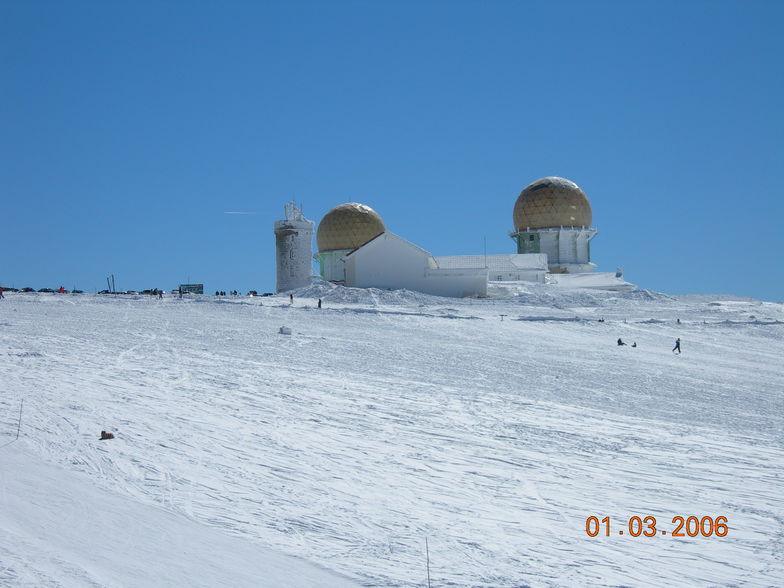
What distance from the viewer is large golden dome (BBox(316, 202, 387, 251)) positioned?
164 feet

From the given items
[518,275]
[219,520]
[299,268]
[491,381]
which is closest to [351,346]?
[491,381]

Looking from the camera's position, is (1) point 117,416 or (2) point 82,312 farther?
(2) point 82,312

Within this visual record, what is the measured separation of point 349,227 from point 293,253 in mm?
6186

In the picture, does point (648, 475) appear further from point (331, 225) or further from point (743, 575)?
point (331, 225)

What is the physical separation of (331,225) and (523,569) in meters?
46.3

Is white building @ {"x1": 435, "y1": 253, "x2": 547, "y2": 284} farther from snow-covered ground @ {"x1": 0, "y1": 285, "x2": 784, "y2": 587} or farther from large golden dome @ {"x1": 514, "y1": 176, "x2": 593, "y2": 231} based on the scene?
snow-covered ground @ {"x1": 0, "y1": 285, "x2": 784, "y2": 587}

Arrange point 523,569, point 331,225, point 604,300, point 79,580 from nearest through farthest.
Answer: point 79,580 → point 523,569 → point 604,300 → point 331,225

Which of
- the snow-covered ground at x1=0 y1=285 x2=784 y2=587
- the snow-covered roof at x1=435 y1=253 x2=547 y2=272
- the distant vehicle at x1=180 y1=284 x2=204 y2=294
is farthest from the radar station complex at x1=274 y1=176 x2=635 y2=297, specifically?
the snow-covered ground at x1=0 y1=285 x2=784 y2=587

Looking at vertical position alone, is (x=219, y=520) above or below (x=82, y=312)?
below

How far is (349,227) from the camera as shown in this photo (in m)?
50.2

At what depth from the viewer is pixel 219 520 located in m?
5.98

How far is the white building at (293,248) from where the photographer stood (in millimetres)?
45062

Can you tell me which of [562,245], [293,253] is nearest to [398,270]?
[293,253]

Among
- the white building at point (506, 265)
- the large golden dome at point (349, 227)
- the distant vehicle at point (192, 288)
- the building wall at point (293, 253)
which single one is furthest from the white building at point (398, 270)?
the distant vehicle at point (192, 288)
